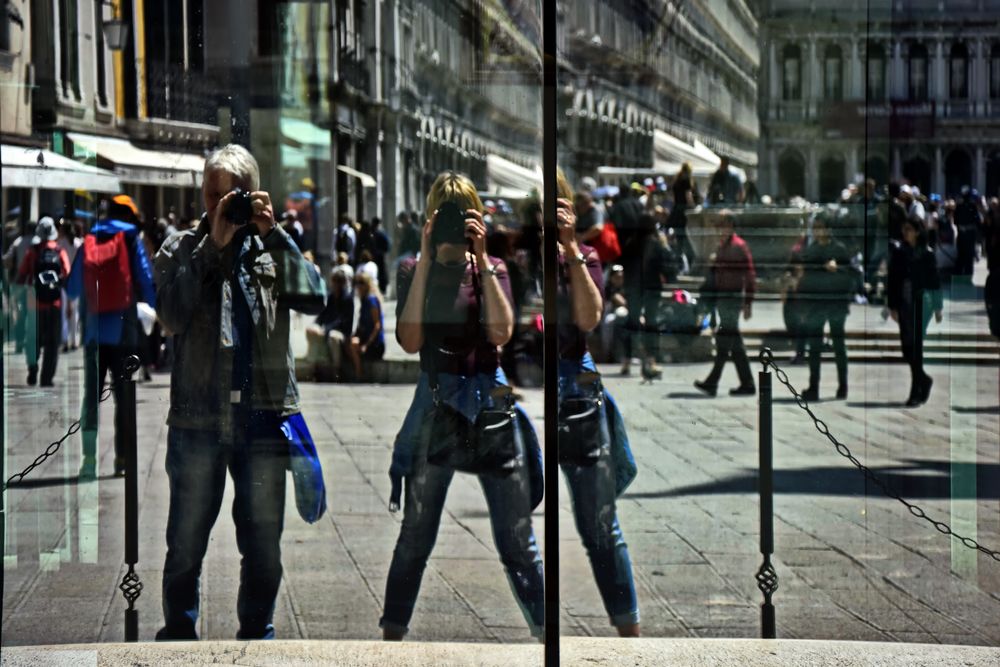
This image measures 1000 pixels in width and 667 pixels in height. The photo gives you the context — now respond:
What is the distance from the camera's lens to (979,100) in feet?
13.8

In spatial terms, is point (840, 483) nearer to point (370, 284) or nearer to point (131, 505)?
point (370, 284)

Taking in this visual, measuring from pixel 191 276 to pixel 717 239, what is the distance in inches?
52.2

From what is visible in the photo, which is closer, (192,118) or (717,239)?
(192,118)

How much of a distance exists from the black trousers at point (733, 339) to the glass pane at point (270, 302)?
64cm

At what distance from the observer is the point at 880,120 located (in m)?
4.17

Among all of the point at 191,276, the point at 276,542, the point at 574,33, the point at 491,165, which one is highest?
the point at 574,33

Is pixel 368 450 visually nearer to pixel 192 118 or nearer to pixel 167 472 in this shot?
pixel 167 472

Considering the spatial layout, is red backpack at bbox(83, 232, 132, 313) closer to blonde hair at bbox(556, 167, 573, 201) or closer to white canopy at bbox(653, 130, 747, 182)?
blonde hair at bbox(556, 167, 573, 201)

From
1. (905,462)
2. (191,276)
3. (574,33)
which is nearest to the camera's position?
(191,276)

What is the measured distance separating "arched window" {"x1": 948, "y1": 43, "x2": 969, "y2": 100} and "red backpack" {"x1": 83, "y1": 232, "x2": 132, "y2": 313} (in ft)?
6.85

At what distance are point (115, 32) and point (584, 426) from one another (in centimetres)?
142

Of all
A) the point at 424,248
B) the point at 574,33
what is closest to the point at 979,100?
the point at 574,33

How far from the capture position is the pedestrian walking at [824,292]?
421 centimetres

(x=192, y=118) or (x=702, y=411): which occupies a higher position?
(x=192, y=118)
